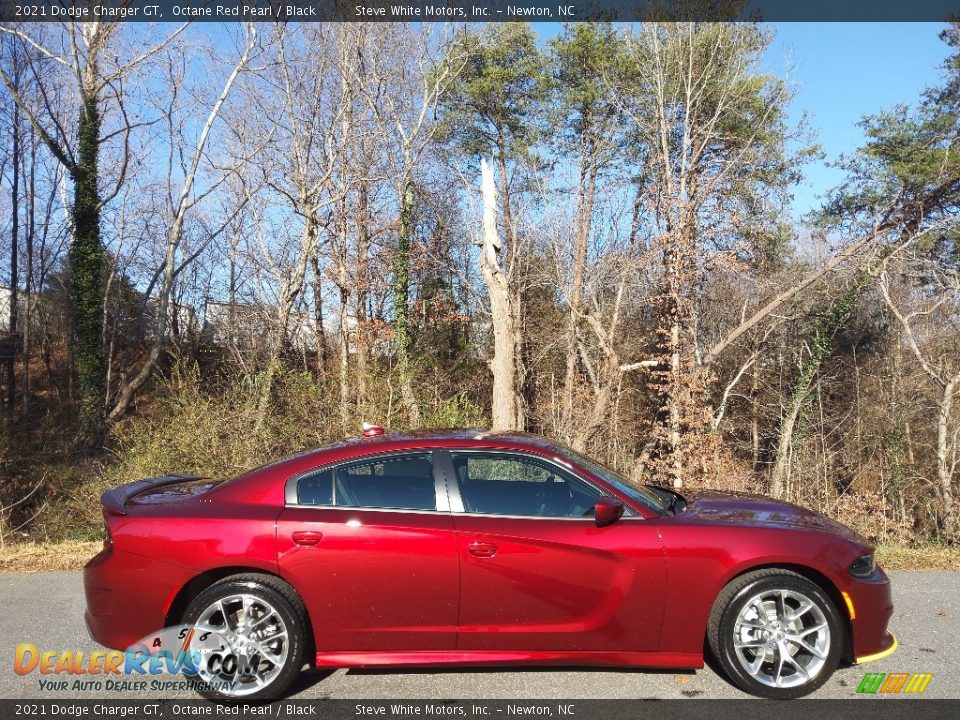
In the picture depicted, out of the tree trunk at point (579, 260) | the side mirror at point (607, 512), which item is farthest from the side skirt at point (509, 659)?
the tree trunk at point (579, 260)

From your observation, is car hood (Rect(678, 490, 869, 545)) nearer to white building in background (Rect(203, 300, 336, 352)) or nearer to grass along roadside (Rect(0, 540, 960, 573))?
grass along roadside (Rect(0, 540, 960, 573))

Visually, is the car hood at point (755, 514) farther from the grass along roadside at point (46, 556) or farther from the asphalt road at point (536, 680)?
the grass along roadside at point (46, 556)

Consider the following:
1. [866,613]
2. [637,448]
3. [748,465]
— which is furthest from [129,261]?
[866,613]

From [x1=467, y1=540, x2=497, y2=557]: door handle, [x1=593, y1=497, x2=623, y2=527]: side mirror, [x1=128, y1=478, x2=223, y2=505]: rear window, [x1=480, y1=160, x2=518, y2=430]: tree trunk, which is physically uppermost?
[x1=480, y1=160, x2=518, y2=430]: tree trunk

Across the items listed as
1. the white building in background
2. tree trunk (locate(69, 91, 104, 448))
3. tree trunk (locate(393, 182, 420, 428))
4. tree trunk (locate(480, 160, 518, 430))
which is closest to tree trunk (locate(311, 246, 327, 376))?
the white building in background

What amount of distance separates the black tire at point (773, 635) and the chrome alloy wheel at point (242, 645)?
90.9 inches

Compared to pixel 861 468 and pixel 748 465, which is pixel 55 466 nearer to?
pixel 748 465

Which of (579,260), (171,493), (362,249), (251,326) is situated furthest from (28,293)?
(171,493)

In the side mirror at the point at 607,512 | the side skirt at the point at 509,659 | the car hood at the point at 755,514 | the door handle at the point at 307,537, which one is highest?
the side mirror at the point at 607,512

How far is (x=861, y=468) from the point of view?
17406mm

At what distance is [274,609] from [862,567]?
3.18 m

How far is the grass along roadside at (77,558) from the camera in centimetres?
648

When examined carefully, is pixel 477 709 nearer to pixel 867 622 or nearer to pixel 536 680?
pixel 536 680

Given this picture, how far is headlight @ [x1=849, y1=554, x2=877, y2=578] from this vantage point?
386 centimetres
